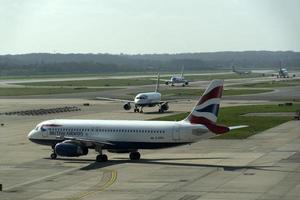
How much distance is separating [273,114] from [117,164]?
57.9 meters

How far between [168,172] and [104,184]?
698 cm

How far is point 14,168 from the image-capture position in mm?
61188

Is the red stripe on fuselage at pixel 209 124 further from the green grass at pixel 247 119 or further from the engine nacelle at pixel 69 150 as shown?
the green grass at pixel 247 119

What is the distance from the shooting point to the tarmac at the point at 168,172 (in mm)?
47781

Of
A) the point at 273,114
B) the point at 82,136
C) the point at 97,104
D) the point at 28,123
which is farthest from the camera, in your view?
the point at 97,104

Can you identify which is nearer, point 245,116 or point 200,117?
point 200,117

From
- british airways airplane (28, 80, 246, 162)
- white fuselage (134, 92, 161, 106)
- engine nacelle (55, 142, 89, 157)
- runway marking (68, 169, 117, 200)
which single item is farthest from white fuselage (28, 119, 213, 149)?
white fuselage (134, 92, 161, 106)

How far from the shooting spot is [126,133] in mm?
63594

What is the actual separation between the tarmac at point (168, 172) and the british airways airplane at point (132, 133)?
1.42 m

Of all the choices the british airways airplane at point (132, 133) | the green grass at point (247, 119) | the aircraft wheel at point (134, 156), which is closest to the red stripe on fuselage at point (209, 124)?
the british airways airplane at point (132, 133)

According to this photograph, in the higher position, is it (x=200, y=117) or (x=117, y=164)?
(x=200, y=117)

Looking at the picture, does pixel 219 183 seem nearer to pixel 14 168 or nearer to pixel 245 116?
pixel 14 168

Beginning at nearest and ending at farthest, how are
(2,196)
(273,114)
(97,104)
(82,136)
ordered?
(2,196), (82,136), (273,114), (97,104)

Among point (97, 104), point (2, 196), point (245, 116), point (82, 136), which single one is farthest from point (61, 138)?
point (97, 104)
